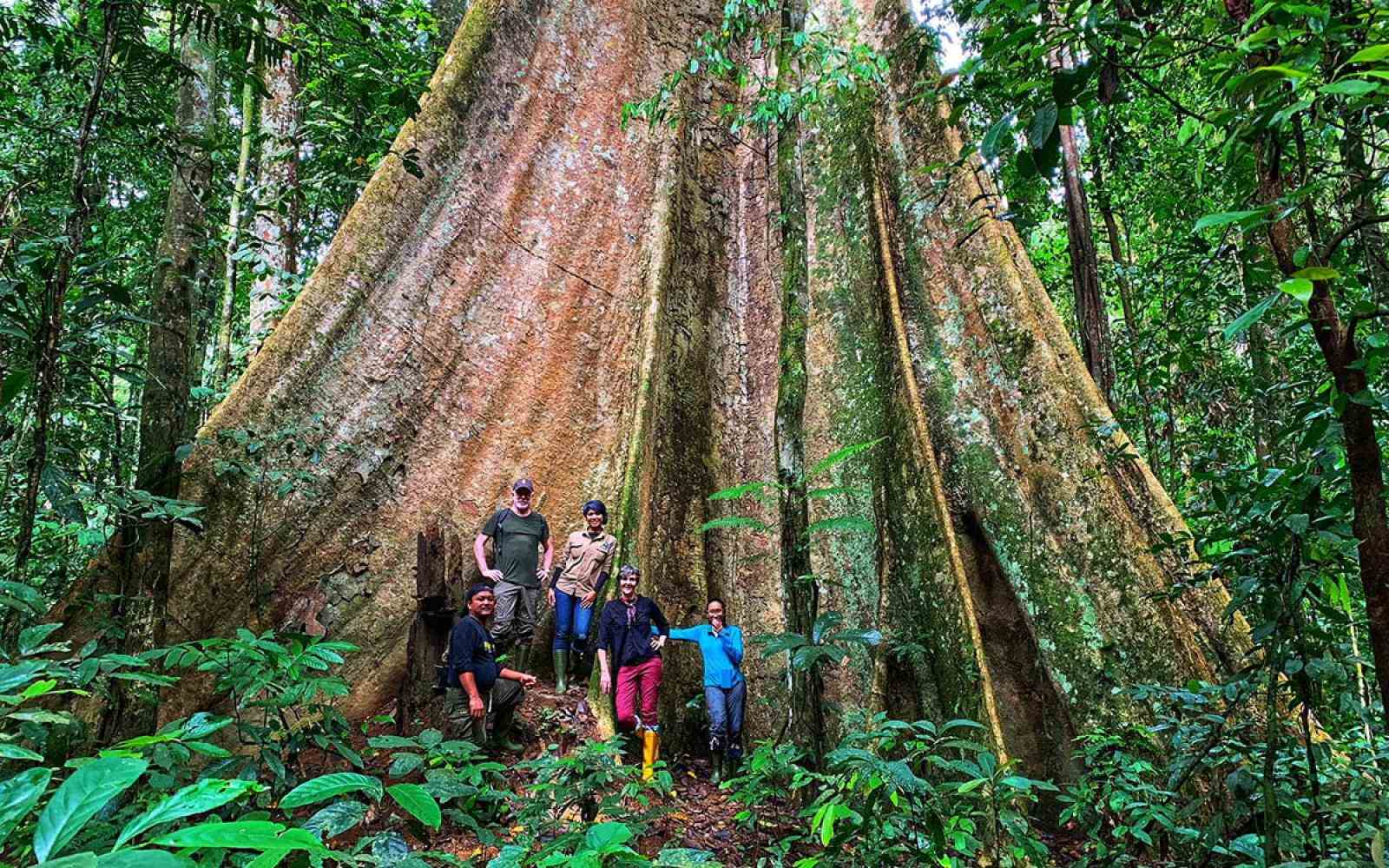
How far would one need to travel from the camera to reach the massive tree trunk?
149 inches

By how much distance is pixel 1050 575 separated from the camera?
3.84 meters

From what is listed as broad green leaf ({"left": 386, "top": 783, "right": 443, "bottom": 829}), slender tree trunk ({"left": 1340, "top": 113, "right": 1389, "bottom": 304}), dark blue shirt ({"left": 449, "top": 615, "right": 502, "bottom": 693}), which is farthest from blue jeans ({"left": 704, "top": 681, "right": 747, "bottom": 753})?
slender tree trunk ({"left": 1340, "top": 113, "right": 1389, "bottom": 304})

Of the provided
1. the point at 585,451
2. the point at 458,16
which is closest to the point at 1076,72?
the point at 585,451

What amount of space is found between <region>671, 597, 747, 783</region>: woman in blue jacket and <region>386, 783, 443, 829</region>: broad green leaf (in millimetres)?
3097

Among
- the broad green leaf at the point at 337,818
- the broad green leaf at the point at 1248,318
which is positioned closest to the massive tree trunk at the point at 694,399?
the broad green leaf at the point at 337,818

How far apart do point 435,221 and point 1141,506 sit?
4.41 meters

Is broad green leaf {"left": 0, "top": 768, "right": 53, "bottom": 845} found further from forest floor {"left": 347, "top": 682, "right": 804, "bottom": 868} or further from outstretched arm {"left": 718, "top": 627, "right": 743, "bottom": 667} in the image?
outstretched arm {"left": 718, "top": 627, "right": 743, "bottom": 667}

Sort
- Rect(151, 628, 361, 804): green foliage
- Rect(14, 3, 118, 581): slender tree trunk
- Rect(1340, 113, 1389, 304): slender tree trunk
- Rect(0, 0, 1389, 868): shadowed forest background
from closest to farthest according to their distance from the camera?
Rect(1340, 113, 1389, 304): slender tree trunk → Rect(0, 0, 1389, 868): shadowed forest background → Rect(151, 628, 361, 804): green foliage → Rect(14, 3, 118, 581): slender tree trunk

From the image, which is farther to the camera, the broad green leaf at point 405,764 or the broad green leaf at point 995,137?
the broad green leaf at point 405,764

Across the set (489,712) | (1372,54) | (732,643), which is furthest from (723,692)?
(1372,54)

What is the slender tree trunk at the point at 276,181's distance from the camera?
6.19 meters

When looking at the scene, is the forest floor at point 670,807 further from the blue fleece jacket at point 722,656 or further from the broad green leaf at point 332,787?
the broad green leaf at point 332,787

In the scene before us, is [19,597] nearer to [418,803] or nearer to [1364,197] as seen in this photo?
[418,803]

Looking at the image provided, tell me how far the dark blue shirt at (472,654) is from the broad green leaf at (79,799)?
2.77m
